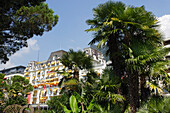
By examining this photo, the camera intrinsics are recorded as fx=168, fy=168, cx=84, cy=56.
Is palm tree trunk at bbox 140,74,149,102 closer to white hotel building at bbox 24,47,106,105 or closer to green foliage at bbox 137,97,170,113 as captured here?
green foliage at bbox 137,97,170,113

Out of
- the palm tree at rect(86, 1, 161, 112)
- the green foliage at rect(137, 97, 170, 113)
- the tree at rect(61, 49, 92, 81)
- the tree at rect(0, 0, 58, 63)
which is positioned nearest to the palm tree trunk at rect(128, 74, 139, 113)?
the palm tree at rect(86, 1, 161, 112)

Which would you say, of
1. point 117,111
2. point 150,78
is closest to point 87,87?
point 117,111

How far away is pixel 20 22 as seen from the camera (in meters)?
12.0

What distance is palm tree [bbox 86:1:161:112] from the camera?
33.1ft

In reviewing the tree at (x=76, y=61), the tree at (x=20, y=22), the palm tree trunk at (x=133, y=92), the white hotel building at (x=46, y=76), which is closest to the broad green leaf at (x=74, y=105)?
the tree at (x=76, y=61)

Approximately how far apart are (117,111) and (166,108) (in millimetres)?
2591

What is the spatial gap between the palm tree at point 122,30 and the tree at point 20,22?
3332 mm

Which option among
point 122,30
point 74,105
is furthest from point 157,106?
point 74,105

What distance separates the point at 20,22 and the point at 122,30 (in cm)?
717

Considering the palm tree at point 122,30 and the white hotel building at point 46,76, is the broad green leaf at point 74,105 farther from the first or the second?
the white hotel building at point 46,76

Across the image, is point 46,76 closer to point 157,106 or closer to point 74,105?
point 74,105

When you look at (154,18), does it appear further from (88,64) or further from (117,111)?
(117,111)

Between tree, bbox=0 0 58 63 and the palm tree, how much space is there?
10.9 feet

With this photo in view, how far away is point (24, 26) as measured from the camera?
1202cm
